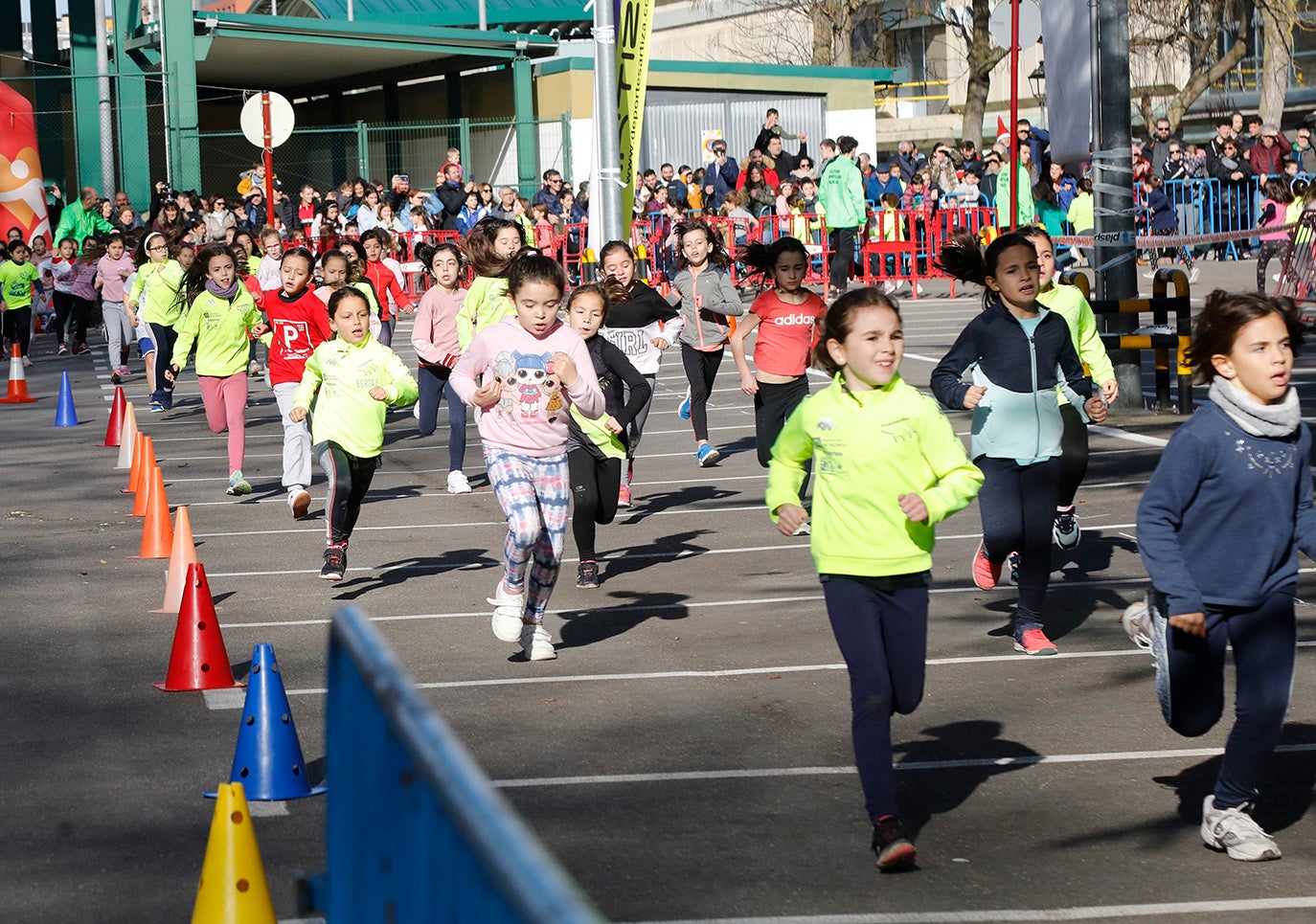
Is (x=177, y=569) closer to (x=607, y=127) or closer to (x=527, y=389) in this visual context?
(x=527, y=389)

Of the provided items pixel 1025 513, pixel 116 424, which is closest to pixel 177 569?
pixel 1025 513

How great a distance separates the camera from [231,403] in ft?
44.3

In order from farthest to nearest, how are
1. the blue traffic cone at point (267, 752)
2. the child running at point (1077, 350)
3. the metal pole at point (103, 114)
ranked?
the metal pole at point (103, 114) < the child running at point (1077, 350) < the blue traffic cone at point (267, 752)

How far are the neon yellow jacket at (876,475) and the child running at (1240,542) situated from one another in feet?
2.07

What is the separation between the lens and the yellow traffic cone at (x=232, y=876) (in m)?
4.41

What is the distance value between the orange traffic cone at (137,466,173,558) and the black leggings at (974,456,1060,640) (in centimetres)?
562

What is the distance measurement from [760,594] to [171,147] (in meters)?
29.0

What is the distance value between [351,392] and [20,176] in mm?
23896

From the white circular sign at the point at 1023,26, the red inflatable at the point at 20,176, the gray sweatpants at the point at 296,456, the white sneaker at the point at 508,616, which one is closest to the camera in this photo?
the white sneaker at the point at 508,616

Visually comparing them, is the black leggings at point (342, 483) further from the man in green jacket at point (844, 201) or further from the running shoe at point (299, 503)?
the man in green jacket at point (844, 201)

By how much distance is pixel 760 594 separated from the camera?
925cm

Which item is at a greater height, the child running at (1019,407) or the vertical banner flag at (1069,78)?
the vertical banner flag at (1069,78)

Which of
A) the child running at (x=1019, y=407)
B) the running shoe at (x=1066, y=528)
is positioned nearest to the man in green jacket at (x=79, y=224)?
the running shoe at (x=1066, y=528)

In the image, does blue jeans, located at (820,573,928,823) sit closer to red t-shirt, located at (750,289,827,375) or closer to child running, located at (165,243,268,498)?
red t-shirt, located at (750,289,827,375)
